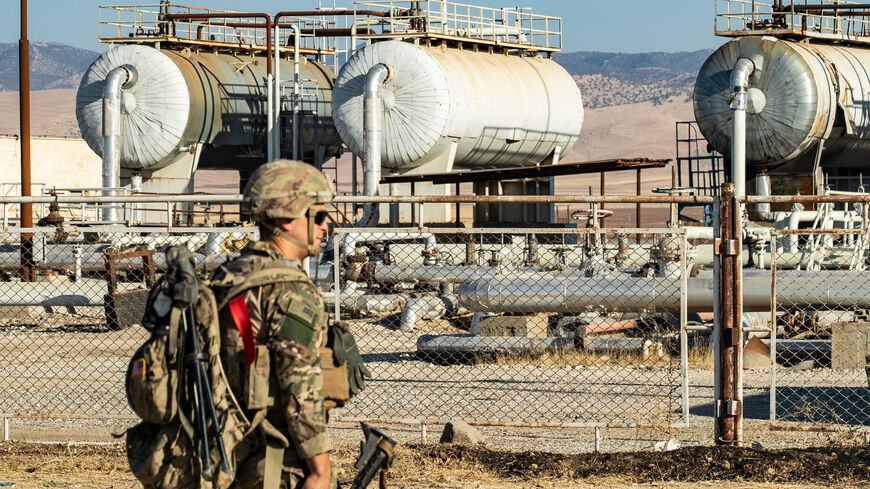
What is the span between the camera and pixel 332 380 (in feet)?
12.7

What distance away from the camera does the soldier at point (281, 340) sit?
3715 millimetres

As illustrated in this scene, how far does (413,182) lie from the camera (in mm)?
29766

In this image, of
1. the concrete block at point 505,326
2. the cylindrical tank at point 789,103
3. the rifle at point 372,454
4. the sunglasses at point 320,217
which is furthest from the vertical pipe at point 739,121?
the sunglasses at point 320,217

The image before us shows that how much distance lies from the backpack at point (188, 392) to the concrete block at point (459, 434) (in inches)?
169

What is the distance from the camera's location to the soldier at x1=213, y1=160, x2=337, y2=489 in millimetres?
3715

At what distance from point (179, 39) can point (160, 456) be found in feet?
105

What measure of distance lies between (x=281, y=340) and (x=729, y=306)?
4231 millimetres

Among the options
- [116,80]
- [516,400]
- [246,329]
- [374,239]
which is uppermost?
[116,80]

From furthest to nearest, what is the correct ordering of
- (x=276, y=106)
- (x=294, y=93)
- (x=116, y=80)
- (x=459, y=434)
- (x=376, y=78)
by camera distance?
(x=294, y=93) → (x=276, y=106) → (x=116, y=80) → (x=376, y=78) → (x=459, y=434)

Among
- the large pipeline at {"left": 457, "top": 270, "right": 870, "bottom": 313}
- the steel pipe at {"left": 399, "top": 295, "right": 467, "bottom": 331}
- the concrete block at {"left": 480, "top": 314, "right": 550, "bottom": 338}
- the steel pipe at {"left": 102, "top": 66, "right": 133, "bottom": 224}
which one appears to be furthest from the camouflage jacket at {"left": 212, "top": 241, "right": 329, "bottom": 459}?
the steel pipe at {"left": 102, "top": 66, "right": 133, "bottom": 224}

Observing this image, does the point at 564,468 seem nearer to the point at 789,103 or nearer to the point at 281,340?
the point at 281,340

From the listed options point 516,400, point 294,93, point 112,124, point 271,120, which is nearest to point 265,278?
point 516,400

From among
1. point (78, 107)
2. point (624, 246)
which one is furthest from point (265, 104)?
point (624, 246)

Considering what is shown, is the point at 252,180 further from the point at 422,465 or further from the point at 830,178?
the point at 830,178
